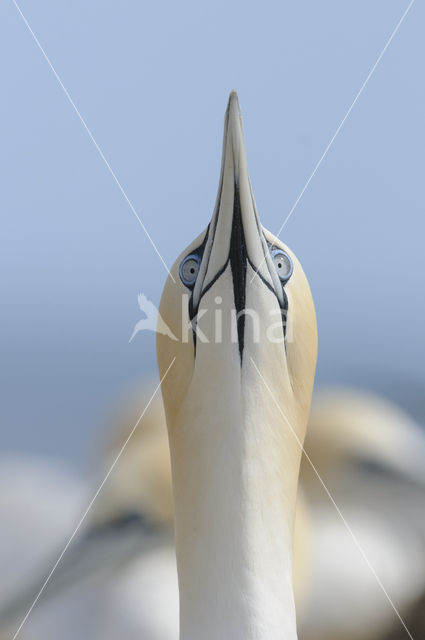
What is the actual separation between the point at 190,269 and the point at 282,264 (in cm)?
25

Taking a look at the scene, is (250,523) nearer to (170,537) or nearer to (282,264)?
(282,264)

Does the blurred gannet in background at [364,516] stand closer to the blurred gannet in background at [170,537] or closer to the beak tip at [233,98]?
the blurred gannet in background at [170,537]

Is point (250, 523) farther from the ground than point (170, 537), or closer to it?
closer to it

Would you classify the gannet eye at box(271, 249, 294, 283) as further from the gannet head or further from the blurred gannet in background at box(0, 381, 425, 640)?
the blurred gannet in background at box(0, 381, 425, 640)

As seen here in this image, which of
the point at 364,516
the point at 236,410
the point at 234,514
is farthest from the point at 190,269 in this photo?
the point at 364,516

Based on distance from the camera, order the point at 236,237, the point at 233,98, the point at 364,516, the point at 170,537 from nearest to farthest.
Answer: the point at 233,98, the point at 236,237, the point at 170,537, the point at 364,516

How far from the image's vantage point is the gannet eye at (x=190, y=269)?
2.41m

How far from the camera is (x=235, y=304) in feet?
7.54

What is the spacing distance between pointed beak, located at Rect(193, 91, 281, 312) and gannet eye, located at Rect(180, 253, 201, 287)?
0.16ft

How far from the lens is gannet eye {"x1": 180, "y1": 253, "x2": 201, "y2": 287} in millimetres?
2408

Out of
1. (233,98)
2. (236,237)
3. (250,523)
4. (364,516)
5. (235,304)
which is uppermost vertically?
(364,516)

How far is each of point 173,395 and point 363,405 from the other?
3.38 m

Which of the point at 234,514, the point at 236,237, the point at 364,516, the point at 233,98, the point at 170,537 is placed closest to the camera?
the point at 233,98

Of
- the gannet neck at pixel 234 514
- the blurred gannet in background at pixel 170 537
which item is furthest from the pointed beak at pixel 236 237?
the blurred gannet in background at pixel 170 537
